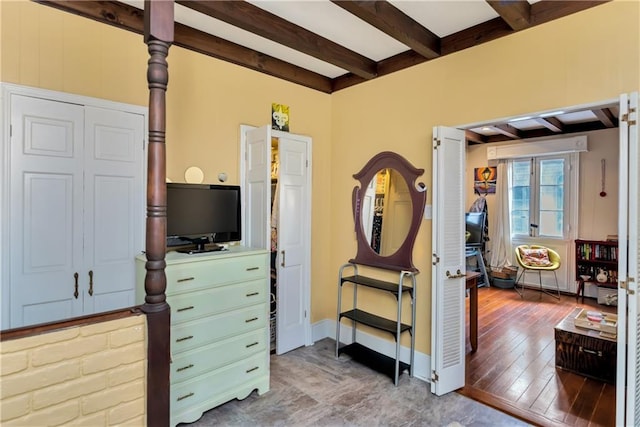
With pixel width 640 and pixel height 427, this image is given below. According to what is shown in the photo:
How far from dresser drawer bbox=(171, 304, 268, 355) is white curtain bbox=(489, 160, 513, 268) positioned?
16.9 feet

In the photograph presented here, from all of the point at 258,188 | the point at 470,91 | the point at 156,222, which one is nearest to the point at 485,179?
the point at 470,91

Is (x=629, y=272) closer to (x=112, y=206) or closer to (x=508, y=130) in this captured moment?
(x=112, y=206)

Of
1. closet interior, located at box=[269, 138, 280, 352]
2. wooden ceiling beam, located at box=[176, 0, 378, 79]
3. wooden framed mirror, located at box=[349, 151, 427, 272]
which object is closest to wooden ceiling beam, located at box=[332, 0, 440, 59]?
→ wooden ceiling beam, located at box=[176, 0, 378, 79]

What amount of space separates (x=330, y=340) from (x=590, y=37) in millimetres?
3382

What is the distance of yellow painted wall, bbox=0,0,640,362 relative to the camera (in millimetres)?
2074

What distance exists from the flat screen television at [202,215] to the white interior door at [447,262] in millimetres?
1630

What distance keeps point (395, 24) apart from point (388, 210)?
1.60 m

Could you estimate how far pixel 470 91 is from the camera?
2.71m

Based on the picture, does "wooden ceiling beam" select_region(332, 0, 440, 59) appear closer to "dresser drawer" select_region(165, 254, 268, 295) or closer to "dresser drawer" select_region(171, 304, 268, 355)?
"dresser drawer" select_region(165, 254, 268, 295)

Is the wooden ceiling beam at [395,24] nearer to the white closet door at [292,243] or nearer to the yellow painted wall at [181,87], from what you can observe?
the yellow painted wall at [181,87]

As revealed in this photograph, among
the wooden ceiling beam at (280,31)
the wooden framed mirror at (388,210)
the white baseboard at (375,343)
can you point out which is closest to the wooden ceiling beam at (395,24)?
the wooden ceiling beam at (280,31)

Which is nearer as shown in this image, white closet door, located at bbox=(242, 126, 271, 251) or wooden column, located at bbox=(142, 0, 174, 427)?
wooden column, located at bbox=(142, 0, 174, 427)

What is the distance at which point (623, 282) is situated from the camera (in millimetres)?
1955

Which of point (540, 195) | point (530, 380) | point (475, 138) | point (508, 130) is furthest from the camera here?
point (475, 138)
